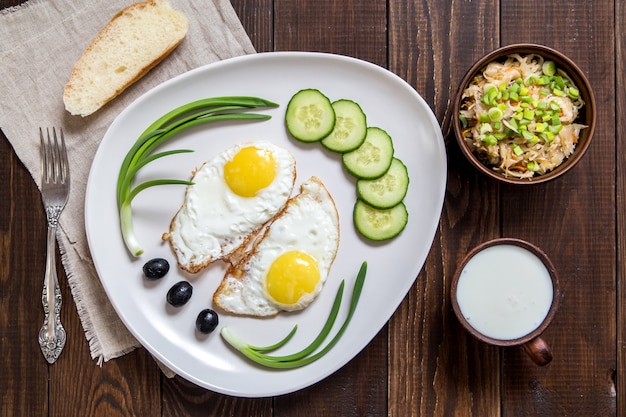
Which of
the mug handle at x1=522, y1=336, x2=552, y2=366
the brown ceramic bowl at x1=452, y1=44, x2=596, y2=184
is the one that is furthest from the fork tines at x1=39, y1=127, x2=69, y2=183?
the mug handle at x1=522, y1=336, x2=552, y2=366

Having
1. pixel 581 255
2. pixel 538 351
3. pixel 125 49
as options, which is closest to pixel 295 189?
pixel 125 49

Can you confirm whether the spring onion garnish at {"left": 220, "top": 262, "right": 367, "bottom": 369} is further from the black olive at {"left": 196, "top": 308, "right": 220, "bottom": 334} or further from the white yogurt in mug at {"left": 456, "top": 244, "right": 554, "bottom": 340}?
the white yogurt in mug at {"left": 456, "top": 244, "right": 554, "bottom": 340}

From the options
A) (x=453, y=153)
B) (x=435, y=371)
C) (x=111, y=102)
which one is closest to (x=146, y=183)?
(x=111, y=102)

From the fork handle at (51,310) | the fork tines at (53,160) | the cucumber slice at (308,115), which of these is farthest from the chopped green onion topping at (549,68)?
the fork handle at (51,310)

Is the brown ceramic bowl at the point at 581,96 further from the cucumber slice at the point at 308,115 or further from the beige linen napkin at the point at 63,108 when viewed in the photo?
the beige linen napkin at the point at 63,108

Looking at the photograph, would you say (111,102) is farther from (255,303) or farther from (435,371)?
(435,371)
